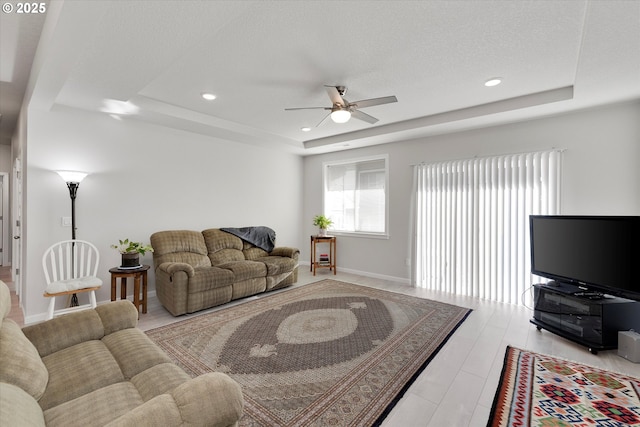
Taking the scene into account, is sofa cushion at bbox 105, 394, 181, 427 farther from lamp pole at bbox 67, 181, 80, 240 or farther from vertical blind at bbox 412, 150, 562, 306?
vertical blind at bbox 412, 150, 562, 306

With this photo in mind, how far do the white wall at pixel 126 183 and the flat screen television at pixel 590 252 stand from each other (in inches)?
179

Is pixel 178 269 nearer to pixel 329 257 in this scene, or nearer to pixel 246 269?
pixel 246 269

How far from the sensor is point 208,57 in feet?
8.62

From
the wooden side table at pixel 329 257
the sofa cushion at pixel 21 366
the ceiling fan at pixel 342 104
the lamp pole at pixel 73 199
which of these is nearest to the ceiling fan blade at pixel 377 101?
the ceiling fan at pixel 342 104

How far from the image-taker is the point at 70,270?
3.45 m

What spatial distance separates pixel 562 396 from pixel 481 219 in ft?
8.70

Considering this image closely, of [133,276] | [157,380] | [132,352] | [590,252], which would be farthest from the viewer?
[133,276]

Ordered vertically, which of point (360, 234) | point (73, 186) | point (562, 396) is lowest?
point (562, 396)

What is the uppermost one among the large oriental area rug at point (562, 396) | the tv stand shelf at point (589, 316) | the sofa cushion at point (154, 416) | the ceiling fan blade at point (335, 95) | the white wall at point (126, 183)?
the ceiling fan blade at point (335, 95)

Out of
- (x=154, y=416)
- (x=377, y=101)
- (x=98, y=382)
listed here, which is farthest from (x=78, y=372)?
(x=377, y=101)

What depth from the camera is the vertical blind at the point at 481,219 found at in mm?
3881

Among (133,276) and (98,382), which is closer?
(98,382)

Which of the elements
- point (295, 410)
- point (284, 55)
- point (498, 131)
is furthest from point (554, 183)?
point (295, 410)

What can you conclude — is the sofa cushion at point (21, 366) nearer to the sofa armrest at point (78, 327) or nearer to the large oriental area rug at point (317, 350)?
the sofa armrest at point (78, 327)
